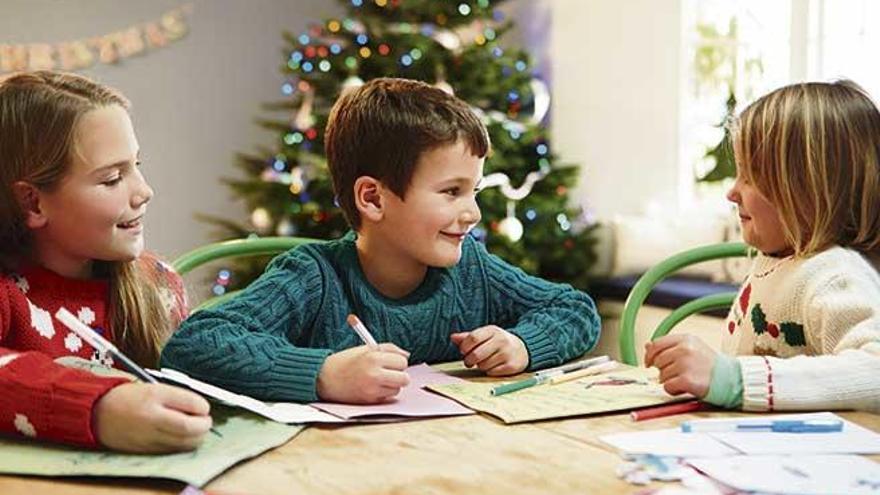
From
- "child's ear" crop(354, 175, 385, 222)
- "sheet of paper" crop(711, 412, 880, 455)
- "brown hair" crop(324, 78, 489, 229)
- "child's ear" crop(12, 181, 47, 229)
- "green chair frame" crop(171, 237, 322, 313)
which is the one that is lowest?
"sheet of paper" crop(711, 412, 880, 455)

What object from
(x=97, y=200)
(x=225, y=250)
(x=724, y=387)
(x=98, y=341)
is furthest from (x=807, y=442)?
(x=225, y=250)

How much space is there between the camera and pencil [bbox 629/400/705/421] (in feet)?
3.74

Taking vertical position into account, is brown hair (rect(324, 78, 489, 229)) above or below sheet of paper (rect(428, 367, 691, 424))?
above

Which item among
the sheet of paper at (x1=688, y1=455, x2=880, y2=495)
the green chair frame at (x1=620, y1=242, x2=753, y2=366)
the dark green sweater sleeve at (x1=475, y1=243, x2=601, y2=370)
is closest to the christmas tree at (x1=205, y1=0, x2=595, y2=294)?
the green chair frame at (x1=620, y1=242, x2=753, y2=366)

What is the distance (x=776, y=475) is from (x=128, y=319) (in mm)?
760

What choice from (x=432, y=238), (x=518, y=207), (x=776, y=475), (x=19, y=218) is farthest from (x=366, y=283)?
(x=518, y=207)

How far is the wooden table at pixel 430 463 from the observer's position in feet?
2.97

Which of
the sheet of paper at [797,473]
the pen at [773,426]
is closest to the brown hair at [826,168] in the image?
the pen at [773,426]

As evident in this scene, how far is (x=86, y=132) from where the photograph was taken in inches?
50.2

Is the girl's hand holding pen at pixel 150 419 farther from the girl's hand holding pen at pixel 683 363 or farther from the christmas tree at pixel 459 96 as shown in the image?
the christmas tree at pixel 459 96

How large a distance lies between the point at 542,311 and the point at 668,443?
53 centimetres

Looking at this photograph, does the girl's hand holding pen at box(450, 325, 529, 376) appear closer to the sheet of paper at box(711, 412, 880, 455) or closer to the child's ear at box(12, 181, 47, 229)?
the sheet of paper at box(711, 412, 880, 455)

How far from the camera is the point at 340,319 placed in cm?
146

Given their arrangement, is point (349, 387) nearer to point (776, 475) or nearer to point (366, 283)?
point (366, 283)
